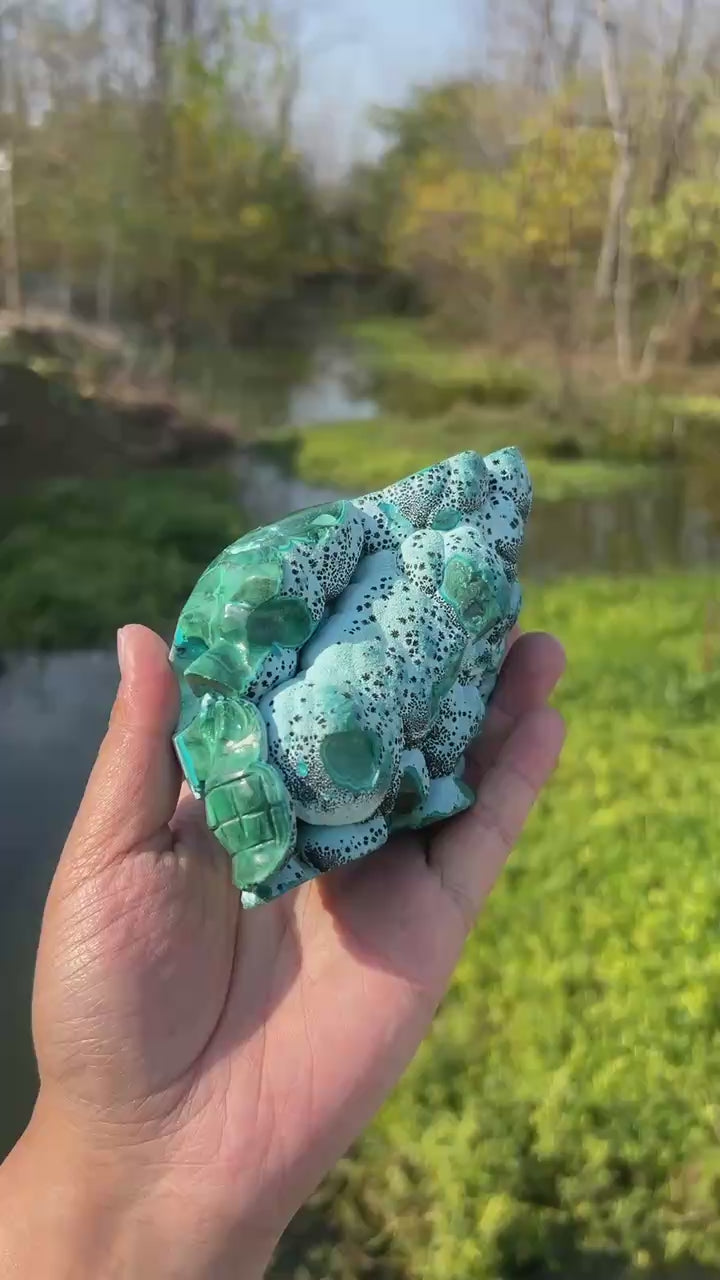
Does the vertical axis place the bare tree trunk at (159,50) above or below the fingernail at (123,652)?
above

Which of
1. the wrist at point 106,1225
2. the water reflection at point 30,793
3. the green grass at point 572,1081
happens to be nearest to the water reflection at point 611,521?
the water reflection at point 30,793

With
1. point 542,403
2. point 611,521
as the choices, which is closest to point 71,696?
point 611,521

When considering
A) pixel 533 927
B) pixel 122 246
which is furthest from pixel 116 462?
pixel 533 927

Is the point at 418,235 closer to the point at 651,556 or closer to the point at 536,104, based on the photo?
the point at 536,104

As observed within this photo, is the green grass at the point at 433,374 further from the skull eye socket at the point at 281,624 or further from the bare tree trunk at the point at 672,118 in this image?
the skull eye socket at the point at 281,624

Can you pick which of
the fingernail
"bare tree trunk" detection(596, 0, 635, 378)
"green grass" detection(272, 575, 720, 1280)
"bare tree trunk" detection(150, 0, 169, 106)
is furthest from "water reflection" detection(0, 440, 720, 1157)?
"bare tree trunk" detection(150, 0, 169, 106)

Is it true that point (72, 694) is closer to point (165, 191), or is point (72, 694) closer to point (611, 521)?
point (611, 521)

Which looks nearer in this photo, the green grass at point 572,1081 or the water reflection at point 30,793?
the green grass at point 572,1081
